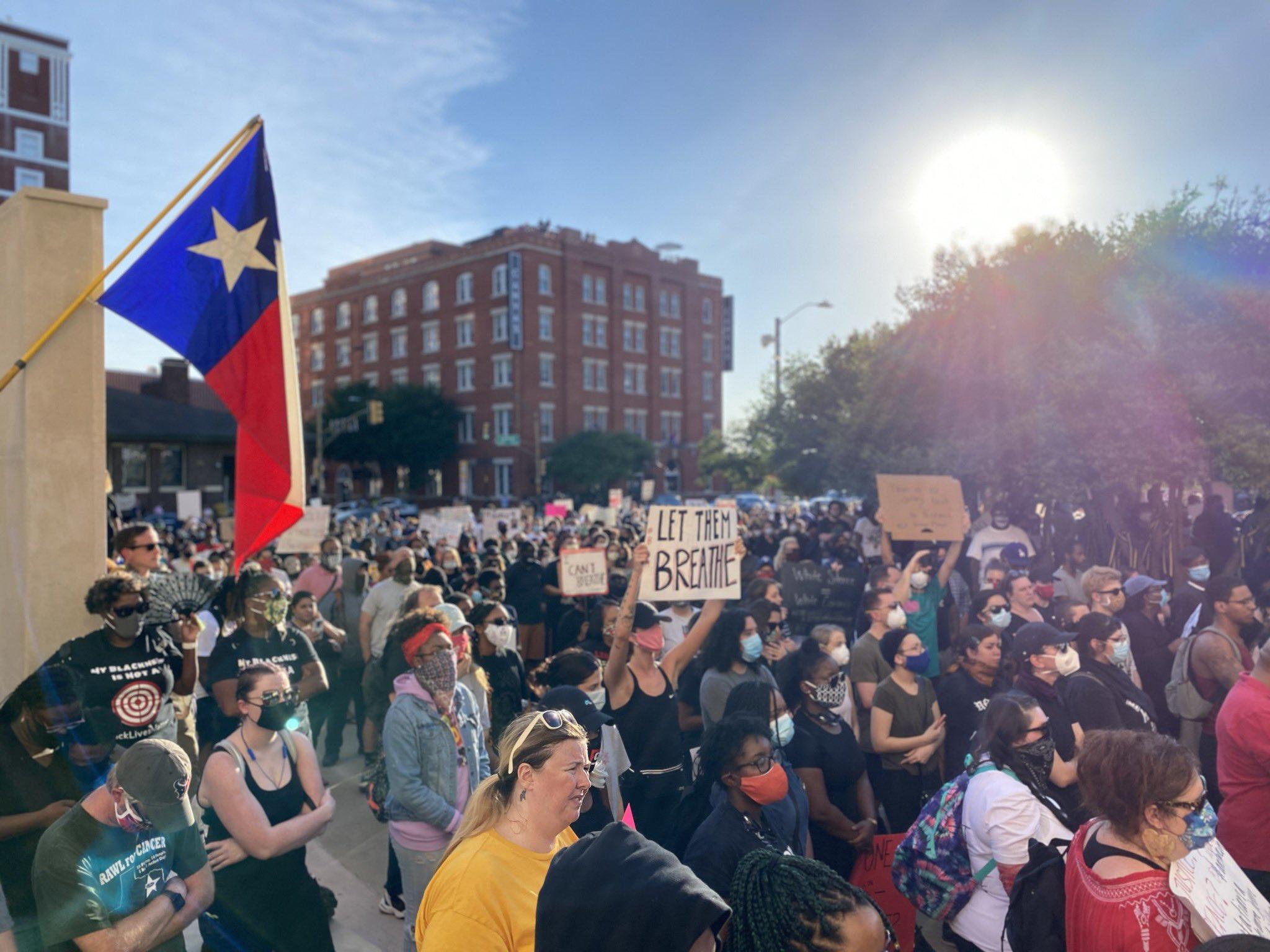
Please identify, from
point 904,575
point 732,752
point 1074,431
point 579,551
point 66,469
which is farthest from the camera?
point 1074,431

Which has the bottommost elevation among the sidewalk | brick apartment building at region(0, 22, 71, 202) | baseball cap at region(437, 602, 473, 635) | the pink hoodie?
the sidewalk

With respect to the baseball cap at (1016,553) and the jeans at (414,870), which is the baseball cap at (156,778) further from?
the baseball cap at (1016,553)

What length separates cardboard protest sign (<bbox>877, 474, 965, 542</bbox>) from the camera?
9.35 meters

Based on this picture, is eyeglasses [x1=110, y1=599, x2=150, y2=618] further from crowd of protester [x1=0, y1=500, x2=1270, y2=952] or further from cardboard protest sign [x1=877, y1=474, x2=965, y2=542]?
cardboard protest sign [x1=877, y1=474, x2=965, y2=542]

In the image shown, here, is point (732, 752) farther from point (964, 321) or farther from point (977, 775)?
point (964, 321)

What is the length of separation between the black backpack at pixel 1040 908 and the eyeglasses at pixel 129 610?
4.31m

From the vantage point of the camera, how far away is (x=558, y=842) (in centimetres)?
264

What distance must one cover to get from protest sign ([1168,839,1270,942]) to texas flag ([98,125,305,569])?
16.8 ft

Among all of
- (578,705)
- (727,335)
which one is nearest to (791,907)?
(578,705)

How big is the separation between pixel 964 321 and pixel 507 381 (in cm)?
4000

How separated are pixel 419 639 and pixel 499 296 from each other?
53146mm

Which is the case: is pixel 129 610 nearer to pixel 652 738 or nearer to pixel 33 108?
pixel 652 738

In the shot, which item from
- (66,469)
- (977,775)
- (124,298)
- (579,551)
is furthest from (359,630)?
(977,775)

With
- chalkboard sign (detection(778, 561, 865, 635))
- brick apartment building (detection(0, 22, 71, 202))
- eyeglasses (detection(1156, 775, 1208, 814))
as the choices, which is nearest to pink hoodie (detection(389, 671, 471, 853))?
eyeglasses (detection(1156, 775, 1208, 814))
